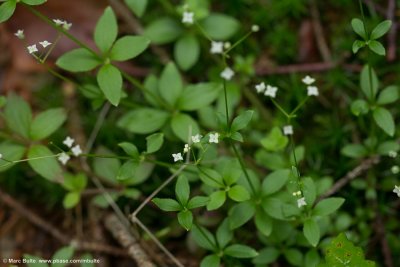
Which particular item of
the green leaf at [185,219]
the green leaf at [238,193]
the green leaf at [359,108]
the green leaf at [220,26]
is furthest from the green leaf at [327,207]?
the green leaf at [220,26]

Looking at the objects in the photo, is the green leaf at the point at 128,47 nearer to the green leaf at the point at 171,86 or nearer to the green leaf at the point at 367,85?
the green leaf at the point at 171,86

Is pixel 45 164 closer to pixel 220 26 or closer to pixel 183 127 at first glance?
pixel 183 127

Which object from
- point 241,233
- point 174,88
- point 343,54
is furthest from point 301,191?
point 343,54

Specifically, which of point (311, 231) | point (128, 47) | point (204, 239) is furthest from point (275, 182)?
point (128, 47)

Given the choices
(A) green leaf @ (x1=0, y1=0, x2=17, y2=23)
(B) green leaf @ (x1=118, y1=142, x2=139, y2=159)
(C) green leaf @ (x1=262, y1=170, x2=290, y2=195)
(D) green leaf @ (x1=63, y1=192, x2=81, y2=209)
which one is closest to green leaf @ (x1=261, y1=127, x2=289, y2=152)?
(C) green leaf @ (x1=262, y1=170, x2=290, y2=195)

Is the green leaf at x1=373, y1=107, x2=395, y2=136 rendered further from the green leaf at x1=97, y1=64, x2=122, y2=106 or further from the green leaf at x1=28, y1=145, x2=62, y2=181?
the green leaf at x1=28, y1=145, x2=62, y2=181

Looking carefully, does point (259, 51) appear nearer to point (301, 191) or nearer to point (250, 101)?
point (250, 101)
